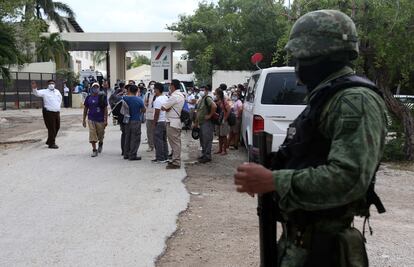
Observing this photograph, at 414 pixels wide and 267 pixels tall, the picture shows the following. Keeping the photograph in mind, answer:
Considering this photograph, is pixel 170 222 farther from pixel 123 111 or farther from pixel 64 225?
pixel 123 111

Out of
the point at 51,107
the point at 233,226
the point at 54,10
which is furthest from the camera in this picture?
the point at 54,10

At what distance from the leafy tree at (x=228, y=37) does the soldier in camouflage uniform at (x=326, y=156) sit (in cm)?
3042

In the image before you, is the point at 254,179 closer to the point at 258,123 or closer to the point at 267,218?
the point at 267,218

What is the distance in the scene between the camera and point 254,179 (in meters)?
1.74

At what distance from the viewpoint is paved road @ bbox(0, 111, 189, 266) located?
A: 14.8 feet

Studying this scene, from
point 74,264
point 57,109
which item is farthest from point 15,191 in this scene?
point 57,109

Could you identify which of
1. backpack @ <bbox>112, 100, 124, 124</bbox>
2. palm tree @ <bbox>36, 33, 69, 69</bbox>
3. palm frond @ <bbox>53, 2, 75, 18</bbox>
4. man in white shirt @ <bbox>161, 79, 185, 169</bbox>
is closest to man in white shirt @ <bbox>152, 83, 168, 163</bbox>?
man in white shirt @ <bbox>161, 79, 185, 169</bbox>

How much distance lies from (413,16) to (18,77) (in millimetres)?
23632

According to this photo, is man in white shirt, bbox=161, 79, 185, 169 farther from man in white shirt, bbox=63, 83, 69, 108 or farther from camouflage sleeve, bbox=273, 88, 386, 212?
man in white shirt, bbox=63, 83, 69, 108

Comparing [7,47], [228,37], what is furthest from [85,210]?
[228,37]

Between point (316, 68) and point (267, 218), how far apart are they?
68 cm

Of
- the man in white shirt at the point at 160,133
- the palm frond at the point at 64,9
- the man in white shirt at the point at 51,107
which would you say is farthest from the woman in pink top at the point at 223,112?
the palm frond at the point at 64,9

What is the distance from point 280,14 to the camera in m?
10.3

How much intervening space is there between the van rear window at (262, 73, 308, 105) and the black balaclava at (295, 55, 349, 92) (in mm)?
5847
